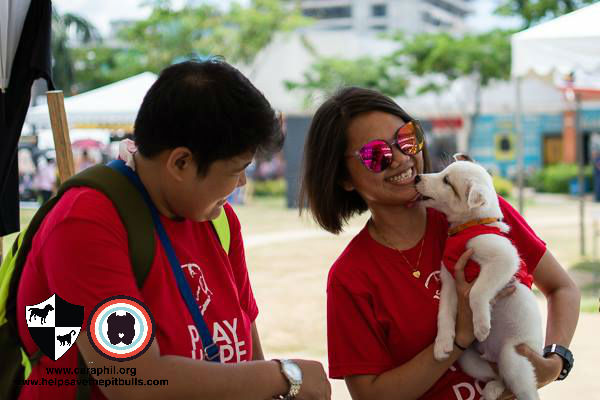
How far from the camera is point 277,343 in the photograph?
278 inches

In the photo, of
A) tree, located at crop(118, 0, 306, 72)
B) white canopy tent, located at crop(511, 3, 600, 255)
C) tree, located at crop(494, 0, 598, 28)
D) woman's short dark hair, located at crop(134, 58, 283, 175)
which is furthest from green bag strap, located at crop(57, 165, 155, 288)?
tree, located at crop(118, 0, 306, 72)

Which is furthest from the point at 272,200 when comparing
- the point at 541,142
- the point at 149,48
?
the point at 541,142

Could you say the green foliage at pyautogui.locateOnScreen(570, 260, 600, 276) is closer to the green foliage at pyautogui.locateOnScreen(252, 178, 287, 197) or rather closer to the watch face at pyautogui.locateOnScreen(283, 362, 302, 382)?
the watch face at pyautogui.locateOnScreen(283, 362, 302, 382)

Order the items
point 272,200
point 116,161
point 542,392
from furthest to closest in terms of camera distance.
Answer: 1. point 272,200
2. point 542,392
3. point 116,161

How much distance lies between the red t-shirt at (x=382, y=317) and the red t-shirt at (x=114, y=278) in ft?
1.31

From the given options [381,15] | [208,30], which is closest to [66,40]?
[208,30]

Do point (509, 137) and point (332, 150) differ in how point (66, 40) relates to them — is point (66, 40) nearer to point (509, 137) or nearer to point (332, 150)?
point (509, 137)

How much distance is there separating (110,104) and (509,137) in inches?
917

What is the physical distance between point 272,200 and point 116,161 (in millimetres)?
25755

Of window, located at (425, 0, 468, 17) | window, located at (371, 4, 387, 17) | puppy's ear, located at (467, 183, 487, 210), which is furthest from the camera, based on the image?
window, located at (425, 0, 468, 17)

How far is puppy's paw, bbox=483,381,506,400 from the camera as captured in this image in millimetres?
2215

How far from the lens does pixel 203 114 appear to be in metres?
1.61

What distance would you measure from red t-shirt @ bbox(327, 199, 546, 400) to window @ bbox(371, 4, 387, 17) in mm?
101929

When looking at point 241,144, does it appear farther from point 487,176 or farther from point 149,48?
point 149,48
